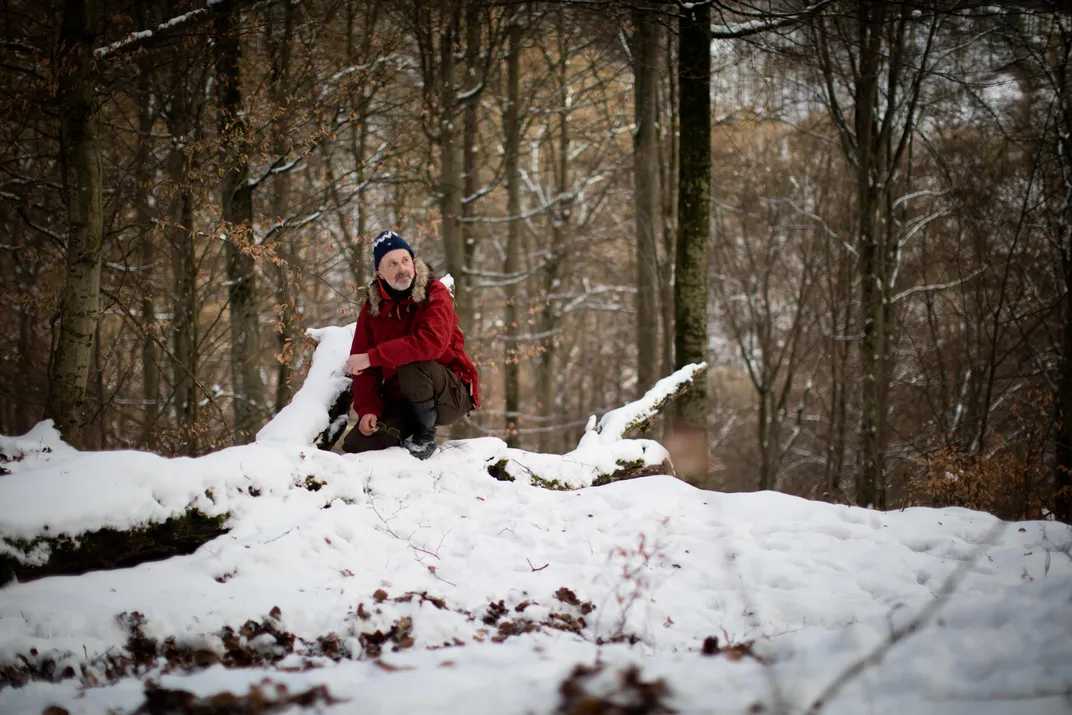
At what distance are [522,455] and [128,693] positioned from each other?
2880 millimetres

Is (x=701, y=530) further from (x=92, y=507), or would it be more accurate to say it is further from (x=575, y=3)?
(x=575, y=3)

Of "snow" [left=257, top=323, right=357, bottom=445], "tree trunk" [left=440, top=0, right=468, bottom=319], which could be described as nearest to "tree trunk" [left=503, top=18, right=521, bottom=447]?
"tree trunk" [left=440, top=0, right=468, bottom=319]

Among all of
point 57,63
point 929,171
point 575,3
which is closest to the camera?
point 57,63

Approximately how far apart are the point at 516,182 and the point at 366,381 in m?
9.37

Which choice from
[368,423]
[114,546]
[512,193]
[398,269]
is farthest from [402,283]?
[512,193]

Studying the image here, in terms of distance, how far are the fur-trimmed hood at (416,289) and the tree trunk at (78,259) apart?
233cm

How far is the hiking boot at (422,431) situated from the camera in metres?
4.31

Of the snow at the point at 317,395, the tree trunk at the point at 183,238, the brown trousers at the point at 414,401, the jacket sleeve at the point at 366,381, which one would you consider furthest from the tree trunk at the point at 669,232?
the jacket sleeve at the point at 366,381

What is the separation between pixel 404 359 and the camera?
4.07 m

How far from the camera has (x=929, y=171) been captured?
12.3m

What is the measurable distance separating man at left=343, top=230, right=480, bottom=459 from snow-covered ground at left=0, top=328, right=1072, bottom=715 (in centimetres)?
33

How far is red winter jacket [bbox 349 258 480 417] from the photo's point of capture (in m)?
4.09

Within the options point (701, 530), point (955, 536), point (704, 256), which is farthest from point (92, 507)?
point (704, 256)

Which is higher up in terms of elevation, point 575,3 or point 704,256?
point 575,3
